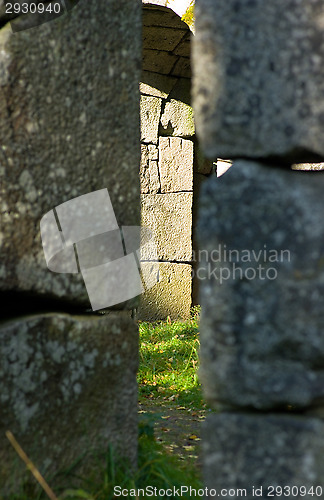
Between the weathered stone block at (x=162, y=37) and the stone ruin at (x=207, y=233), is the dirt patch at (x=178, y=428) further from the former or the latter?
the weathered stone block at (x=162, y=37)

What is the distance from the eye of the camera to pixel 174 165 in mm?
6262

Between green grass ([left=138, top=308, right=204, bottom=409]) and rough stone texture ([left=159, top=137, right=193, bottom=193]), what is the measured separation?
1.54 metres

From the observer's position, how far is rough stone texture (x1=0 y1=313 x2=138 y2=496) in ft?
5.27

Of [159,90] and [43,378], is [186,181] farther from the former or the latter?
[43,378]

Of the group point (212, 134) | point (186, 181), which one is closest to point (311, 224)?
point (212, 134)

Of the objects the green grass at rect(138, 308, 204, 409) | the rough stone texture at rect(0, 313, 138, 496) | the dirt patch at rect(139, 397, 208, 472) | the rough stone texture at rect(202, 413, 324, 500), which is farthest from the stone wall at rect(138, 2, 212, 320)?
the rough stone texture at rect(202, 413, 324, 500)

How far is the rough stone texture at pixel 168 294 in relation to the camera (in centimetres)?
618

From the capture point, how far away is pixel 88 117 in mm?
1732

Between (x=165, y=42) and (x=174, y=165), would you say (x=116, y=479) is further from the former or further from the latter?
(x=165, y=42)

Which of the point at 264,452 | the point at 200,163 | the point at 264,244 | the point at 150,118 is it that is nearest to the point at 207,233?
the point at 264,244

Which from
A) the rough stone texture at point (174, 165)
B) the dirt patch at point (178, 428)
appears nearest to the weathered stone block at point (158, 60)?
the rough stone texture at point (174, 165)

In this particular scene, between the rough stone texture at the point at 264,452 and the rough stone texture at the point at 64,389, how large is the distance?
0.54m

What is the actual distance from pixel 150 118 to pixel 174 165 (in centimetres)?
55

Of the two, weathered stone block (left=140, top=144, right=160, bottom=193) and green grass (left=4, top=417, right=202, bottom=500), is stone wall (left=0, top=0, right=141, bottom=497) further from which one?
weathered stone block (left=140, top=144, right=160, bottom=193)
